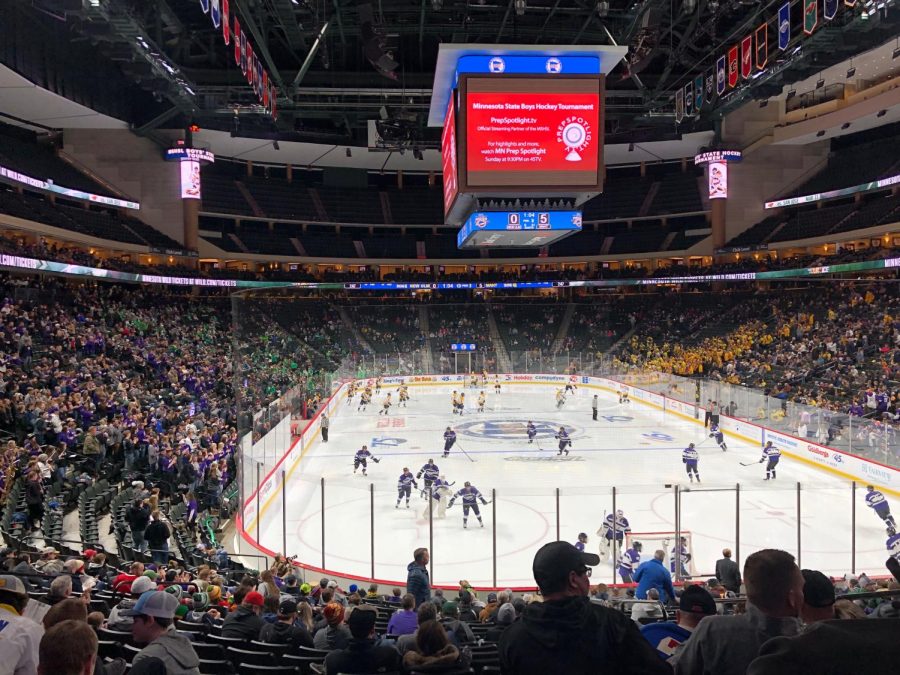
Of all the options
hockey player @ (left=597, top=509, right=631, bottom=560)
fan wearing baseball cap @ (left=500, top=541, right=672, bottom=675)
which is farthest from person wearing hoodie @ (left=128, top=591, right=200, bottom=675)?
hockey player @ (left=597, top=509, right=631, bottom=560)

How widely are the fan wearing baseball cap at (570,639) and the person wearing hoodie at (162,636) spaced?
1.59m

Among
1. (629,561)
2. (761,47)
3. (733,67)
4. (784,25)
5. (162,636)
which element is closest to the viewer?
(162,636)

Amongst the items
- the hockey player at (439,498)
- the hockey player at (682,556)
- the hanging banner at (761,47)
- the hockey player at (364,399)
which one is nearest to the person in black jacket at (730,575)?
the hockey player at (682,556)

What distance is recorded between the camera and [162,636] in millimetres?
2932

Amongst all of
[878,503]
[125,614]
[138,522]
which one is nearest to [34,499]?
[138,522]

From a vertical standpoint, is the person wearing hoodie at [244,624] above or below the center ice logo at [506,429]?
above

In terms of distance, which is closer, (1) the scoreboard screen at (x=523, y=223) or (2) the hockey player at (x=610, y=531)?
(2) the hockey player at (x=610, y=531)

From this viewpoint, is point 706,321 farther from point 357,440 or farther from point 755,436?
point 357,440

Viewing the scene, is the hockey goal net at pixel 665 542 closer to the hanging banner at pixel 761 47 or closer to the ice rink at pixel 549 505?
the ice rink at pixel 549 505

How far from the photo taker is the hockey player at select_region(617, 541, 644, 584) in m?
10.3

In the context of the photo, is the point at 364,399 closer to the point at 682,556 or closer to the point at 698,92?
the point at 698,92

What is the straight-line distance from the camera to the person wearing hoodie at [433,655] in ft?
9.20

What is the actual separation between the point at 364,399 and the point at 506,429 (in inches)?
Answer: 279

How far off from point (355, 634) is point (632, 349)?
3414 cm
